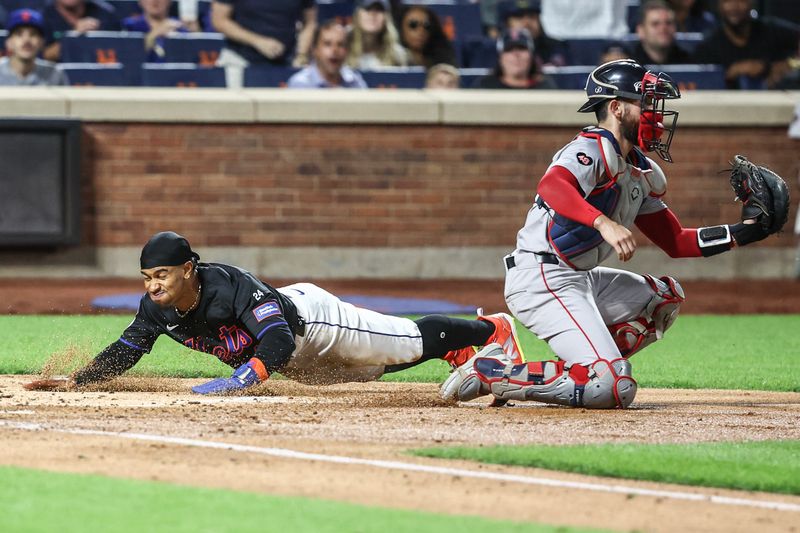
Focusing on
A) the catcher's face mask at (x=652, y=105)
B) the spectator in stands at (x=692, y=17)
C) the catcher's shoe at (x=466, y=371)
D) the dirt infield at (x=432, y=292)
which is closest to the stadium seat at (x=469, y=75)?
the dirt infield at (x=432, y=292)

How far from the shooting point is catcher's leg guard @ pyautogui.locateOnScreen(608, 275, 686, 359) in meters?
6.94

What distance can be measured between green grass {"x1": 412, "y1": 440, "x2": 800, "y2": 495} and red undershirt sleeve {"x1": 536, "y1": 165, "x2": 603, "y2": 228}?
4.09ft

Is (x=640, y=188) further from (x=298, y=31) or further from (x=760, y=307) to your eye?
(x=298, y=31)

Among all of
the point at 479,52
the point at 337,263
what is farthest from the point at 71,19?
the point at 479,52

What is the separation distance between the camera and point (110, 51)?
14.5 metres

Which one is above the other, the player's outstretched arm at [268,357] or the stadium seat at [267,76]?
the stadium seat at [267,76]

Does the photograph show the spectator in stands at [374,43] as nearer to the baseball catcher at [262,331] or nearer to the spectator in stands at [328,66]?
the spectator in stands at [328,66]

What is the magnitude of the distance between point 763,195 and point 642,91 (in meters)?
0.78

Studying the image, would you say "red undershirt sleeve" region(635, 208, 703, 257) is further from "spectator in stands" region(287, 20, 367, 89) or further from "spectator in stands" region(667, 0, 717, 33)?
"spectator in stands" region(667, 0, 717, 33)

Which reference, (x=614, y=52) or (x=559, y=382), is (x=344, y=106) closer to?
(x=614, y=52)

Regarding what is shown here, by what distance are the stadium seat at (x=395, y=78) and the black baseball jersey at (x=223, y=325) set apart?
8.23 meters

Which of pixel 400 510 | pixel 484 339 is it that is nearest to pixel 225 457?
pixel 400 510

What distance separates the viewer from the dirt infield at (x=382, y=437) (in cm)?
430

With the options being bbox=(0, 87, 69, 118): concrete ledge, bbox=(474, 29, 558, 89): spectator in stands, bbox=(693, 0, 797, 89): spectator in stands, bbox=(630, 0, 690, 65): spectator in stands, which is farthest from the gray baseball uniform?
bbox=(693, 0, 797, 89): spectator in stands
